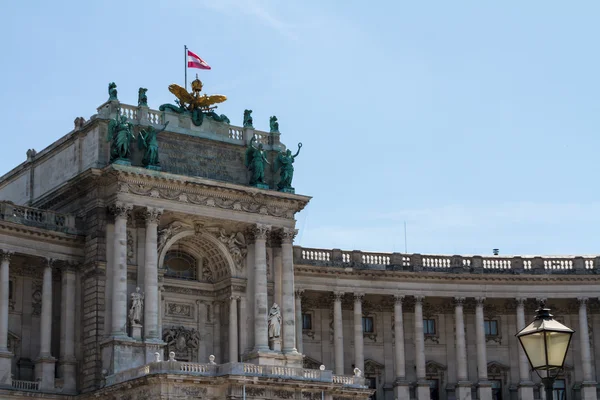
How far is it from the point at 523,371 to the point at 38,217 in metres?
31.4

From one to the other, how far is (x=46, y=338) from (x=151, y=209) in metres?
8.42

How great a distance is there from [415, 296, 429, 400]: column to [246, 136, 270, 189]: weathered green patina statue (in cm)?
1384

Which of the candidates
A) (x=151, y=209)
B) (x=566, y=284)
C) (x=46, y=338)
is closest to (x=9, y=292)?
(x=46, y=338)

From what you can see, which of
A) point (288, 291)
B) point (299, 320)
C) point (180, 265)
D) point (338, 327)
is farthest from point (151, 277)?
point (338, 327)

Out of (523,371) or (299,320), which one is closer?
(299,320)

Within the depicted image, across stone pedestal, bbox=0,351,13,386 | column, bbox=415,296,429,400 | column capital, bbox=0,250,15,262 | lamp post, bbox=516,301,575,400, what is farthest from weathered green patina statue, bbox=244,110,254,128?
lamp post, bbox=516,301,575,400

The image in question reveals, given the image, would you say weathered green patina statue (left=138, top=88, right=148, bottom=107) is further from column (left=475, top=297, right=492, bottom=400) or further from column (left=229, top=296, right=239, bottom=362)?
column (left=475, top=297, right=492, bottom=400)

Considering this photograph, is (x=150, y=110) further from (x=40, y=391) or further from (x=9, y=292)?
(x=40, y=391)

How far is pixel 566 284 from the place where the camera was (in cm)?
7419

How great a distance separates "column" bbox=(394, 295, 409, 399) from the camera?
71.6 m

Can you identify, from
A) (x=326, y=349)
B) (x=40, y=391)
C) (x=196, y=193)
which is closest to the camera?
(x=40, y=391)

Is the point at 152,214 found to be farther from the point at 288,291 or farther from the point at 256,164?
the point at 288,291

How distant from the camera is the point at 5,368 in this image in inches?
2286

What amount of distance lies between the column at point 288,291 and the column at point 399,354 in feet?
30.7
